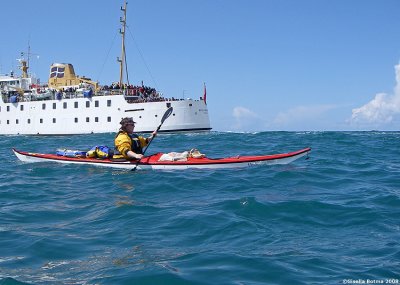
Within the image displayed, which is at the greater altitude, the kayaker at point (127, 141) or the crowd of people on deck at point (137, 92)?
the crowd of people on deck at point (137, 92)

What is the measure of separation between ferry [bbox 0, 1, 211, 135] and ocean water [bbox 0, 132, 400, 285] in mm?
27877

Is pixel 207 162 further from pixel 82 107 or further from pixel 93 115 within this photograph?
pixel 82 107

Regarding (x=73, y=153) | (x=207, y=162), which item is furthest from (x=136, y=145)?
(x=73, y=153)

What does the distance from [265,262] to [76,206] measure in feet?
14.1

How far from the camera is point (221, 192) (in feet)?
28.2

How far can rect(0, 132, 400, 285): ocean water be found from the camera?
165 inches

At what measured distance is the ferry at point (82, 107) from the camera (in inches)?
1510

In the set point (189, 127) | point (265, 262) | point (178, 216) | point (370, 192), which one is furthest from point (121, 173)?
point (189, 127)

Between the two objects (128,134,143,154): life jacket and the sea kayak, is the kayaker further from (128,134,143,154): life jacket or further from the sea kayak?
the sea kayak

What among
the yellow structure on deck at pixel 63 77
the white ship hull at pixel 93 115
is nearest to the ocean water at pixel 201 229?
the white ship hull at pixel 93 115

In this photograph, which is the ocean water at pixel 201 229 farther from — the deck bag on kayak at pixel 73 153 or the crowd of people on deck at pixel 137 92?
the crowd of people on deck at pixel 137 92

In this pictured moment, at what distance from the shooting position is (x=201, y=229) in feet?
19.0

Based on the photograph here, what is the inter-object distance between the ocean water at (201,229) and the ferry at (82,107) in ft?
91.5

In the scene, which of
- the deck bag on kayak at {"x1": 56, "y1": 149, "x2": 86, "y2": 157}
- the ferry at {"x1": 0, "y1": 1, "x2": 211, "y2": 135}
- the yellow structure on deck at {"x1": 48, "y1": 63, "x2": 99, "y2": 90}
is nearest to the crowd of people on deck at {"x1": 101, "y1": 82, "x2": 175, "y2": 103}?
the ferry at {"x1": 0, "y1": 1, "x2": 211, "y2": 135}
